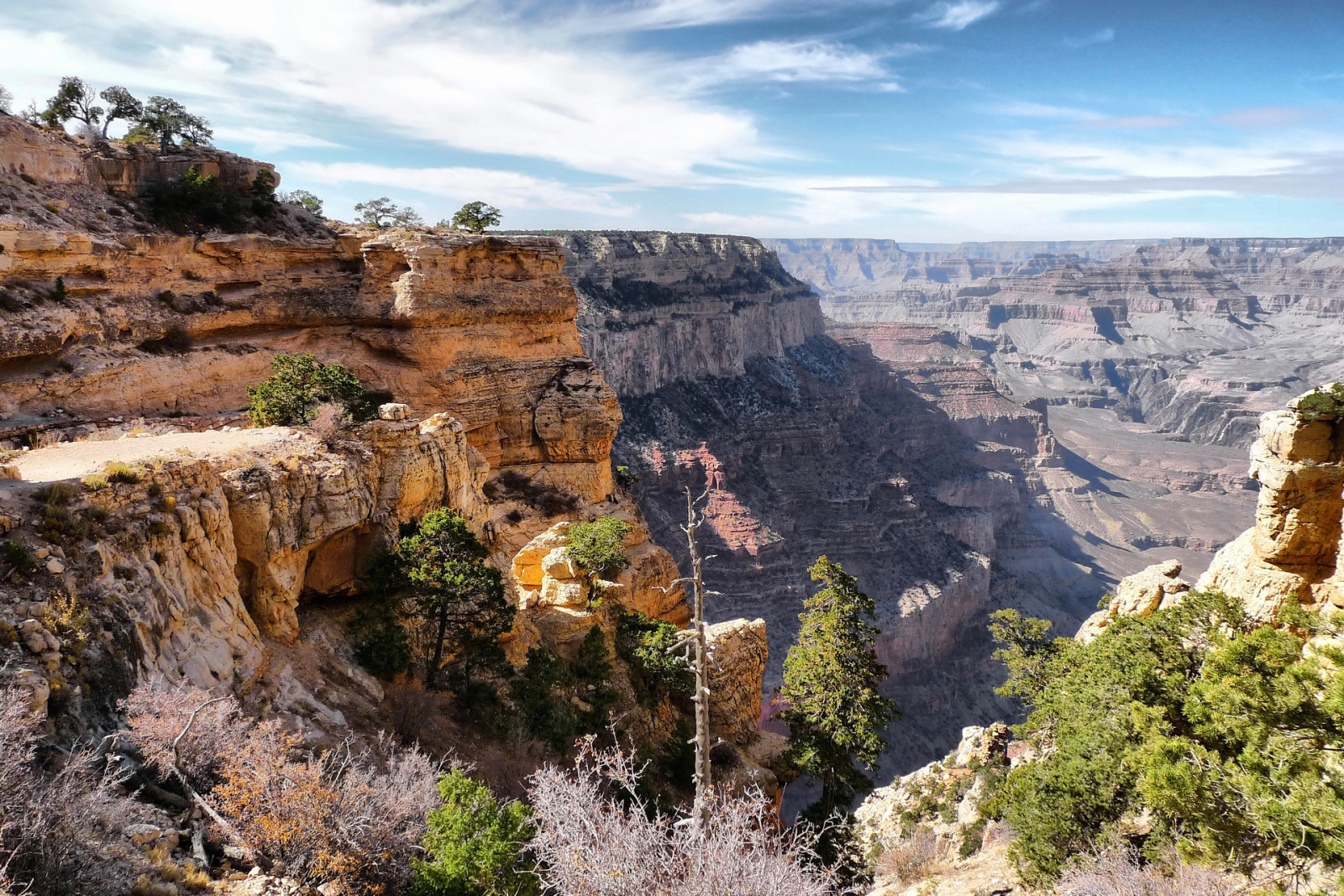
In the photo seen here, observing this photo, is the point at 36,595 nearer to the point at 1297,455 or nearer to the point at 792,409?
the point at 1297,455

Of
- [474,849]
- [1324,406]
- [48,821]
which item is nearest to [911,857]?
[474,849]

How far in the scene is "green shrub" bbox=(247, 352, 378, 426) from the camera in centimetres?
2088

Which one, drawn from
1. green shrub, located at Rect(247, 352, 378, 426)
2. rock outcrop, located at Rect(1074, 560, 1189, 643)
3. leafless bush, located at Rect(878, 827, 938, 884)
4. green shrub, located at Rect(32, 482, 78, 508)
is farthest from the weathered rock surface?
green shrub, located at Rect(32, 482, 78, 508)

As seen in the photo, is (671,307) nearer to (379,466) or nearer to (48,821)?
(379,466)

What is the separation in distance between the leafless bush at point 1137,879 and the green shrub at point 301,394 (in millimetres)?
21117

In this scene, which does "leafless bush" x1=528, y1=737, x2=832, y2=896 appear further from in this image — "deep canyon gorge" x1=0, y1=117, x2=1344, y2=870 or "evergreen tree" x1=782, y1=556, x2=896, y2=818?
"evergreen tree" x1=782, y1=556, x2=896, y2=818

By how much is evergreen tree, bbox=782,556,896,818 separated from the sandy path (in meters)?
16.2

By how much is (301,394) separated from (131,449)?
17.0ft

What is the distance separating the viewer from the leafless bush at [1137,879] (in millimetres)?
9734

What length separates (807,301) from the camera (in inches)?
4926

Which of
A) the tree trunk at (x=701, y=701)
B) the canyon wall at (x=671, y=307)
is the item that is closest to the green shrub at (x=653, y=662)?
the tree trunk at (x=701, y=701)

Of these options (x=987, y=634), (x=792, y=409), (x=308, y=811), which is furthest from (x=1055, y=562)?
(x=308, y=811)

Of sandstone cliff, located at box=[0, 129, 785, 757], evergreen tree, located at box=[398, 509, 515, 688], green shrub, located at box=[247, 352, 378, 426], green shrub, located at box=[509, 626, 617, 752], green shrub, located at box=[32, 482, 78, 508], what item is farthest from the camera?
green shrub, located at box=[247, 352, 378, 426]

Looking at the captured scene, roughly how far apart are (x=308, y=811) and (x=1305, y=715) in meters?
13.3
